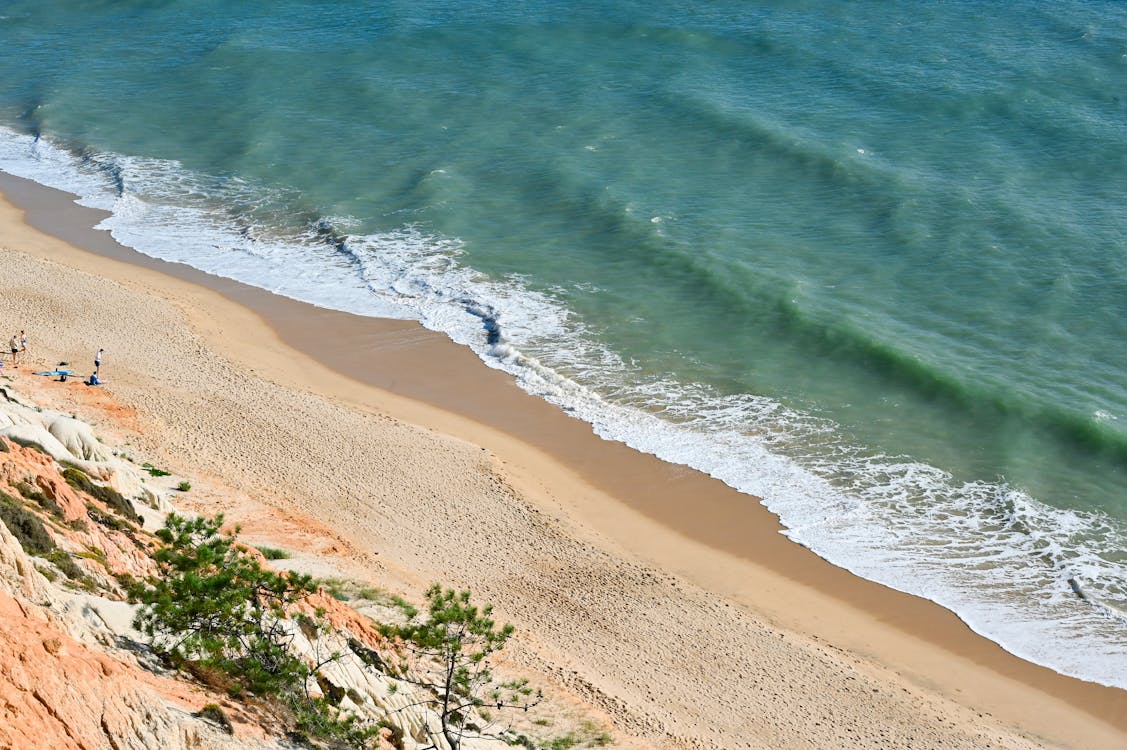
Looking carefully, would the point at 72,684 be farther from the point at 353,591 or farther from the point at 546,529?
the point at 546,529

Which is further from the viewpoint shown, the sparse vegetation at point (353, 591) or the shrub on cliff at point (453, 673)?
the sparse vegetation at point (353, 591)

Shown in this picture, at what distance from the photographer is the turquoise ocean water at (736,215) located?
32.8m

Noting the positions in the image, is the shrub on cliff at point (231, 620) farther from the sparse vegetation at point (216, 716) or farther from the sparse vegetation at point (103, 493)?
the sparse vegetation at point (103, 493)

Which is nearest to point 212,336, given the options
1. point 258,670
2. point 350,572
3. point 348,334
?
point 348,334

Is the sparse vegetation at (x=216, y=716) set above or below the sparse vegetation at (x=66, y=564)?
below

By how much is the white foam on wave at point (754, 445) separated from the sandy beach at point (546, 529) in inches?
33.3

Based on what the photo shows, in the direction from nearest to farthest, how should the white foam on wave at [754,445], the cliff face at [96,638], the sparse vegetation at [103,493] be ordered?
the cliff face at [96,638] → the sparse vegetation at [103,493] → the white foam on wave at [754,445]

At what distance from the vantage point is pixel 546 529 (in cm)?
3003

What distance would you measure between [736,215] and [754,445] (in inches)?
651

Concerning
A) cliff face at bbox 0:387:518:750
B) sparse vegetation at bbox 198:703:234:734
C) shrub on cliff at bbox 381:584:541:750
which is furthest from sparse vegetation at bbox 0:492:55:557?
shrub on cliff at bbox 381:584:541:750

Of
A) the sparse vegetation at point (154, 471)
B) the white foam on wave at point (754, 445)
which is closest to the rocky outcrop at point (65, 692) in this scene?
the sparse vegetation at point (154, 471)

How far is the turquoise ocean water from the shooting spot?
32.8 m

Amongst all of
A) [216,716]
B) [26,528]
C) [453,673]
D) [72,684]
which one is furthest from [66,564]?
[453,673]

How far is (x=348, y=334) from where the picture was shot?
134 feet
